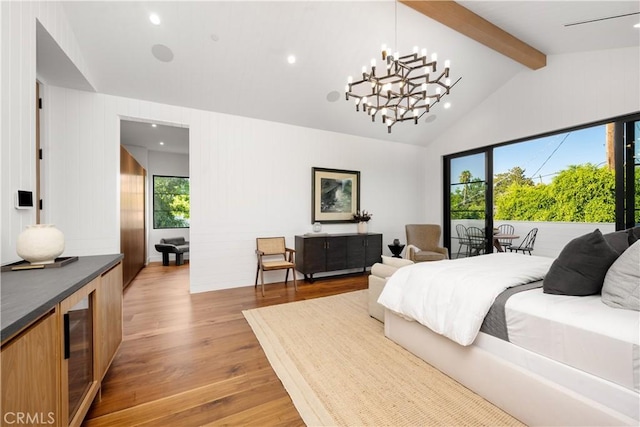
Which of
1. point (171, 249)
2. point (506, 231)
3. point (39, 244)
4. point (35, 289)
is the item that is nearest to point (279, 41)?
point (39, 244)

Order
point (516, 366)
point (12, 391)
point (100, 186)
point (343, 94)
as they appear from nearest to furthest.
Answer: point (12, 391)
point (516, 366)
point (100, 186)
point (343, 94)

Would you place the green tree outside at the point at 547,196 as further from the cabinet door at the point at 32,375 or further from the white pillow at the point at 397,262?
the cabinet door at the point at 32,375

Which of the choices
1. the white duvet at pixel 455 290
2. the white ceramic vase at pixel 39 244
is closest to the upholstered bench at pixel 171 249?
the white ceramic vase at pixel 39 244

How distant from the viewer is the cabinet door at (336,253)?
15.2ft

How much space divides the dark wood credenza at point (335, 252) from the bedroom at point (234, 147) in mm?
480

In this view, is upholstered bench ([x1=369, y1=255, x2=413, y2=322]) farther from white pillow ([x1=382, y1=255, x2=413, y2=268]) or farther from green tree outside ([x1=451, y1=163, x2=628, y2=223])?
green tree outside ([x1=451, y1=163, x2=628, y2=223])

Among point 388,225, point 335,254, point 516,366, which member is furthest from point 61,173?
point 388,225

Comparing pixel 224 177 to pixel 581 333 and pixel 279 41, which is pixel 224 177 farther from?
pixel 581 333

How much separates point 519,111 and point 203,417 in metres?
5.89

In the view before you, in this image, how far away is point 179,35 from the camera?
2.95 meters

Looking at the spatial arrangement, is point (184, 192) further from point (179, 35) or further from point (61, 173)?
point (179, 35)

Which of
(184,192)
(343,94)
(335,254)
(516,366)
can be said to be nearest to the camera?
(516,366)

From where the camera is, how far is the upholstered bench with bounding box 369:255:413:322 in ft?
9.06

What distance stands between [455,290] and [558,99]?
13.8 ft
